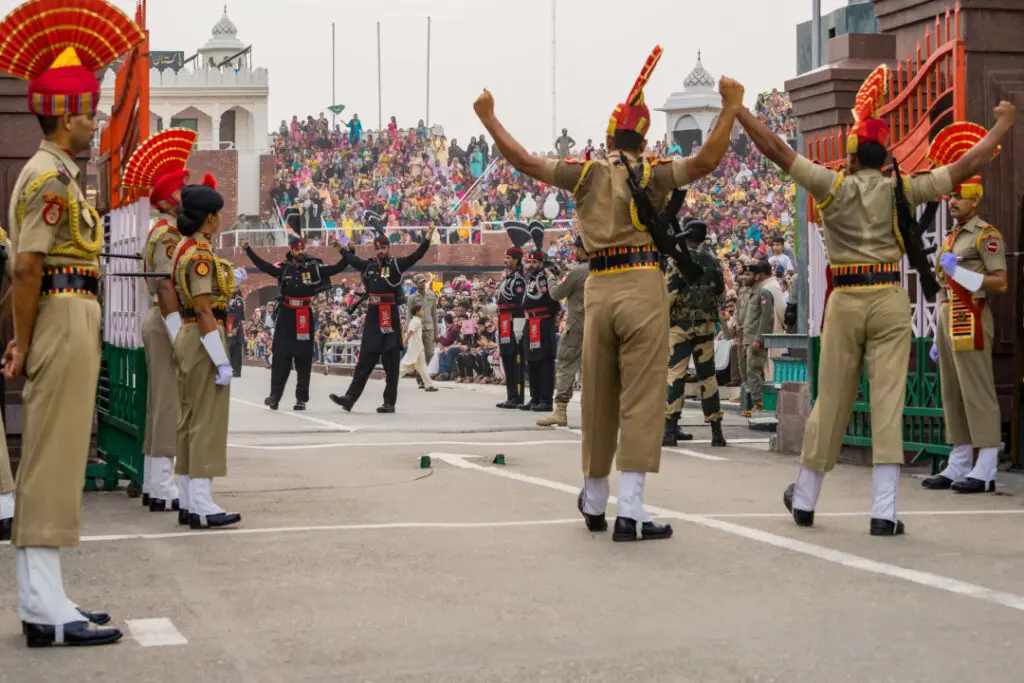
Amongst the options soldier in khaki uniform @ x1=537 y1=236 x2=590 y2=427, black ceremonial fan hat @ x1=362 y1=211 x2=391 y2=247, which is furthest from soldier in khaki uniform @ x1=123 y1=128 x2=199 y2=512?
black ceremonial fan hat @ x1=362 y1=211 x2=391 y2=247

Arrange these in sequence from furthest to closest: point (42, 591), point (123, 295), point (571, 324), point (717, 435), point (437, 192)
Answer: point (437, 192), point (571, 324), point (717, 435), point (123, 295), point (42, 591)

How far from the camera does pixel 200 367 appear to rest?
915cm

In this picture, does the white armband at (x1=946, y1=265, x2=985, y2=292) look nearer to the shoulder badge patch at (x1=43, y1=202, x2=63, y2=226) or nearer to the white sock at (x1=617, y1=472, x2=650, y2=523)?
the white sock at (x1=617, y1=472, x2=650, y2=523)

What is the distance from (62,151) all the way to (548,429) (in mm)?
10745

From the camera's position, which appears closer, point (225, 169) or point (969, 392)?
point (969, 392)

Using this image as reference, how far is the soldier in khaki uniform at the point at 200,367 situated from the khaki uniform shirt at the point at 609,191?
1.82m

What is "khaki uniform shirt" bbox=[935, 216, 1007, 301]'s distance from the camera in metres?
10.7

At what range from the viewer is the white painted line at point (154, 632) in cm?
596

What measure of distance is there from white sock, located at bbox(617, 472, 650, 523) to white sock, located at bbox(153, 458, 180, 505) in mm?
2816

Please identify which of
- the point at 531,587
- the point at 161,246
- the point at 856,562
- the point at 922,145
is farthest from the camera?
the point at 922,145

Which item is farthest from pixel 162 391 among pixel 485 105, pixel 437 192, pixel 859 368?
pixel 437 192

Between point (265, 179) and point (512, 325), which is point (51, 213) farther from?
point (265, 179)

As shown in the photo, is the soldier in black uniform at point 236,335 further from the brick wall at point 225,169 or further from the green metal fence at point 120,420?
the brick wall at point 225,169

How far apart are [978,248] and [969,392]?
0.86 meters
